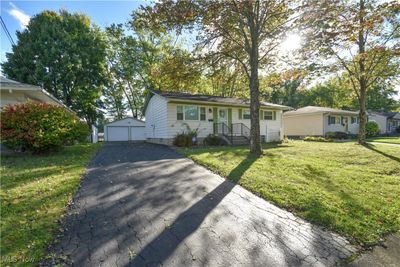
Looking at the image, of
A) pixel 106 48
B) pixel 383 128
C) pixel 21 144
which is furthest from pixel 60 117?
pixel 383 128

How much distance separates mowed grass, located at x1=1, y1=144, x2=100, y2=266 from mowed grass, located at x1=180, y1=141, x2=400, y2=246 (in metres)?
3.99

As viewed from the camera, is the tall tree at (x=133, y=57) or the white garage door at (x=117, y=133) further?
the tall tree at (x=133, y=57)

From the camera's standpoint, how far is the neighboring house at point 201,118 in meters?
15.1

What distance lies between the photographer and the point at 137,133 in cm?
2623

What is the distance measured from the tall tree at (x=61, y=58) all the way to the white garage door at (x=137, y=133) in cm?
634

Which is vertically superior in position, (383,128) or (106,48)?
(106,48)

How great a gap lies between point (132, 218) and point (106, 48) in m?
30.7

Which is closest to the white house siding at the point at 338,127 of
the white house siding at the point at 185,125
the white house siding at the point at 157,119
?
the white house siding at the point at 185,125

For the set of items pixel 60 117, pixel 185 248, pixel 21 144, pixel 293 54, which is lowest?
pixel 185 248

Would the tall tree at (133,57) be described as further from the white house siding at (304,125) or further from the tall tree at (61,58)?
the white house siding at (304,125)

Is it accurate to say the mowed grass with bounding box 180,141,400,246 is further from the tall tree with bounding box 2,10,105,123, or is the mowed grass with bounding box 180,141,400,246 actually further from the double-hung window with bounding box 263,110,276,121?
the tall tree with bounding box 2,10,105,123

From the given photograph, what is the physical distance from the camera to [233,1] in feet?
30.4

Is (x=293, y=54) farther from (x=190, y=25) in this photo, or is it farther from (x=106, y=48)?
(x=106, y=48)

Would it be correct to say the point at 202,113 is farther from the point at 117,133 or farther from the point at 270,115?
the point at 117,133
